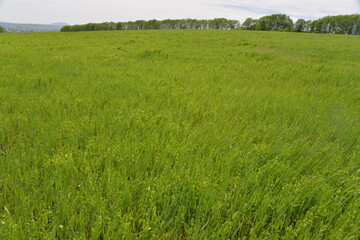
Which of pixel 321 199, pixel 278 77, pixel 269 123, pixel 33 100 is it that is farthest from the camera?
pixel 278 77

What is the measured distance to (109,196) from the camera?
1807mm

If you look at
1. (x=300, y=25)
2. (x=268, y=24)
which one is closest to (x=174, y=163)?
(x=268, y=24)

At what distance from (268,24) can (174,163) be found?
104 meters

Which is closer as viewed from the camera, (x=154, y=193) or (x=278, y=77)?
(x=154, y=193)

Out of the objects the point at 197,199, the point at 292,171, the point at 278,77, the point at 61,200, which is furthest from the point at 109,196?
the point at 278,77

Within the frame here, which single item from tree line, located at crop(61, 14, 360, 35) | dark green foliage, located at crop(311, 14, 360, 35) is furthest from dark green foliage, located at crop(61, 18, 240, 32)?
dark green foliage, located at crop(311, 14, 360, 35)

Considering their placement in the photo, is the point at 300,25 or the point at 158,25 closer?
the point at 300,25

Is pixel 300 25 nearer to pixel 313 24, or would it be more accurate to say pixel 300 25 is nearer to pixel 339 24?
pixel 313 24

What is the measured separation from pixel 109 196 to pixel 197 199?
0.80m

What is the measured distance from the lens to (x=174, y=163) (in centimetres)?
242

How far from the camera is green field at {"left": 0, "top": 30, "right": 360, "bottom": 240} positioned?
164 cm

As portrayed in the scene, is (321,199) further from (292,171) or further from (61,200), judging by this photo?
(61,200)

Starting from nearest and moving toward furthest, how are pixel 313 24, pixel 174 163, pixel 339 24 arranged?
1. pixel 174 163
2. pixel 339 24
3. pixel 313 24

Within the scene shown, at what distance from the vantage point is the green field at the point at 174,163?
1.64 metres
